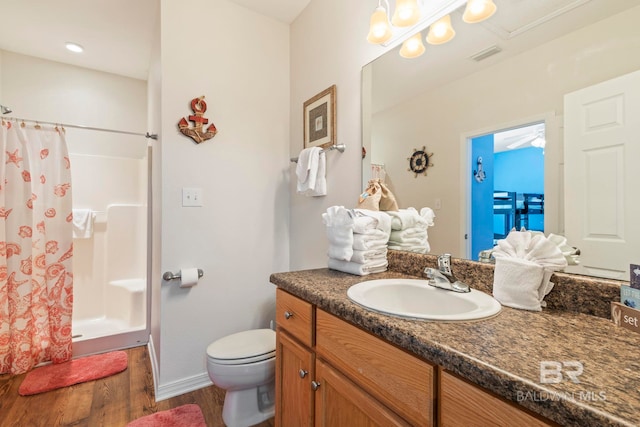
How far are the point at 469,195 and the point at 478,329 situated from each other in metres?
0.64

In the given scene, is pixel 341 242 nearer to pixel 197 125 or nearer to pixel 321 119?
pixel 321 119

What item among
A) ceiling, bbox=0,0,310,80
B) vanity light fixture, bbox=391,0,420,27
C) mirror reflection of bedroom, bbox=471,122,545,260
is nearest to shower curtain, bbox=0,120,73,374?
ceiling, bbox=0,0,310,80

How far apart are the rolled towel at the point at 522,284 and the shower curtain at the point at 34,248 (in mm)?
2698

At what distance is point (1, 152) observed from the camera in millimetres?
1875

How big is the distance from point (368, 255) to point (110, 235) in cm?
275

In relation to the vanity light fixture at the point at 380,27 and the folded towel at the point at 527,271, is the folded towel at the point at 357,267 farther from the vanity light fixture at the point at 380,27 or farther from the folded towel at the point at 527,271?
the vanity light fixture at the point at 380,27

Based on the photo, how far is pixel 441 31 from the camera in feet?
3.88

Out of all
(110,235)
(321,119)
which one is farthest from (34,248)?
(321,119)

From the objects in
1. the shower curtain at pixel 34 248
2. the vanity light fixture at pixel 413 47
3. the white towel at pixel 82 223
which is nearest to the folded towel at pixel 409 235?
the vanity light fixture at pixel 413 47

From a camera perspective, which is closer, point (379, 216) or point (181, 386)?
point (379, 216)

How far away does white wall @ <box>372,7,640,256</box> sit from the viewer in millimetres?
767

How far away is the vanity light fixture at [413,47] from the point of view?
4.17ft

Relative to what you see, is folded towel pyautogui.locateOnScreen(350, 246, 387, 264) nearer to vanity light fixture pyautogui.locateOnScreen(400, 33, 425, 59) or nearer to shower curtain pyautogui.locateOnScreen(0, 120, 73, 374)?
vanity light fixture pyautogui.locateOnScreen(400, 33, 425, 59)

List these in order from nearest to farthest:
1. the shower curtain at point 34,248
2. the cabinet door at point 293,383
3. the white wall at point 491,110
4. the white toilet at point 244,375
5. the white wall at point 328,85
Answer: the white wall at point 491,110 → the cabinet door at point 293,383 → the white toilet at point 244,375 → the white wall at point 328,85 → the shower curtain at point 34,248
